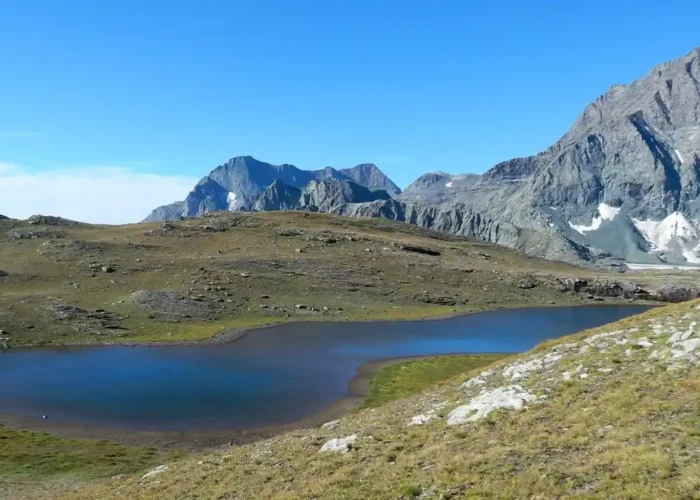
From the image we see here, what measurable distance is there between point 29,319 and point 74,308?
6530mm

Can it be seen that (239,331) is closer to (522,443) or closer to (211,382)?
(211,382)

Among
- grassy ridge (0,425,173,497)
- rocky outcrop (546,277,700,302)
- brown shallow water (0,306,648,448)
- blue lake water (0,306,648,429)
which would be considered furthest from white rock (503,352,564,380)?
rocky outcrop (546,277,700,302)

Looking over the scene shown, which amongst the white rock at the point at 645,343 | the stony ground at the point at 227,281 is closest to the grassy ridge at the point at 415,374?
the white rock at the point at 645,343

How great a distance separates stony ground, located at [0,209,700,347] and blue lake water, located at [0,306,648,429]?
8412 mm

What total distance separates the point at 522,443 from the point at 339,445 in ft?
29.0

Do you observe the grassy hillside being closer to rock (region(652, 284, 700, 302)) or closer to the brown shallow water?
the brown shallow water

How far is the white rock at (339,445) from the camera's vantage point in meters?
23.9

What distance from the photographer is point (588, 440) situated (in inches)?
711

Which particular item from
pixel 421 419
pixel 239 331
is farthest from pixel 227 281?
pixel 421 419

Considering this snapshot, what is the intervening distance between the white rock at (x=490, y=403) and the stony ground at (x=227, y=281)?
59018 millimetres

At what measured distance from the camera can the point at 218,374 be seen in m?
58.6

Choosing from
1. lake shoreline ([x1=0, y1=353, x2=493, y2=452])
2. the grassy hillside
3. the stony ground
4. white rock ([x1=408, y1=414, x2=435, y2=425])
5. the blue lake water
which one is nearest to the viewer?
the grassy hillside

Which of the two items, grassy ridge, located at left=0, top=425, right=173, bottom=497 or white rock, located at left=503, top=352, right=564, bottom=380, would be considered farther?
grassy ridge, located at left=0, top=425, right=173, bottom=497

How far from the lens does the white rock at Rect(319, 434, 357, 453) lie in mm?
23891
